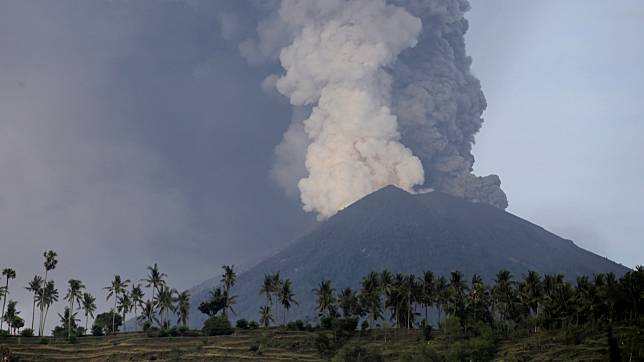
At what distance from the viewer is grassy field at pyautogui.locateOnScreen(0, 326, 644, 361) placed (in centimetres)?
11250

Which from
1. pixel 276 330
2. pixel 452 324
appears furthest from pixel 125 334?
pixel 452 324

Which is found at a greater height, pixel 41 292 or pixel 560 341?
pixel 41 292

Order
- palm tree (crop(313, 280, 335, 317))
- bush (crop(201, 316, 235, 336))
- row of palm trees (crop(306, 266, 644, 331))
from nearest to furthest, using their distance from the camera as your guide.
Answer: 1. row of palm trees (crop(306, 266, 644, 331))
2. bush (crop(201, 316, 235, 336))
3. palm tree (crop(313, 280, 335, 317))

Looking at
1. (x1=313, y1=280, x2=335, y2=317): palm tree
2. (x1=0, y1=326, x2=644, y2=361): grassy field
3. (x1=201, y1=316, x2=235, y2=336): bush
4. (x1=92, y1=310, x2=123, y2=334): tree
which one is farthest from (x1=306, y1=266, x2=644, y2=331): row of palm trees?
(x1=92, y1=310, x2=123, y2=334): tree

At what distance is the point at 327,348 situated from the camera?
13200 cm

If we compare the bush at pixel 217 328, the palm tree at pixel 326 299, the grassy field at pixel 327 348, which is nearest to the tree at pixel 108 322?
the grassy field at pixel 327 348

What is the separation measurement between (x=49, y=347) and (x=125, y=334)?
20.1 metres

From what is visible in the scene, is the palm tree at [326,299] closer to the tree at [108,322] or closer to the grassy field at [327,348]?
the grassy field at [327,348]

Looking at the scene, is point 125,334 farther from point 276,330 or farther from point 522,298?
point 522,298

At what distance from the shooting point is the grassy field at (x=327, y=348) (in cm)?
11250

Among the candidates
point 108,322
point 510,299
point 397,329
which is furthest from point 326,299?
point 108,322

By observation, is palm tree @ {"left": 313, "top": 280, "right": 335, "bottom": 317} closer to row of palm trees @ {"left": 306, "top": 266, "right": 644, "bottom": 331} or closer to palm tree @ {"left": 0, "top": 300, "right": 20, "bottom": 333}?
row of palm trees @ {"left": 306, "top": 266, "right": 644, "bottom": 331}

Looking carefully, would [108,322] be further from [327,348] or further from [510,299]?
[510,299]

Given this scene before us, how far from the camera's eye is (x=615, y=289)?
124500 millimetres
